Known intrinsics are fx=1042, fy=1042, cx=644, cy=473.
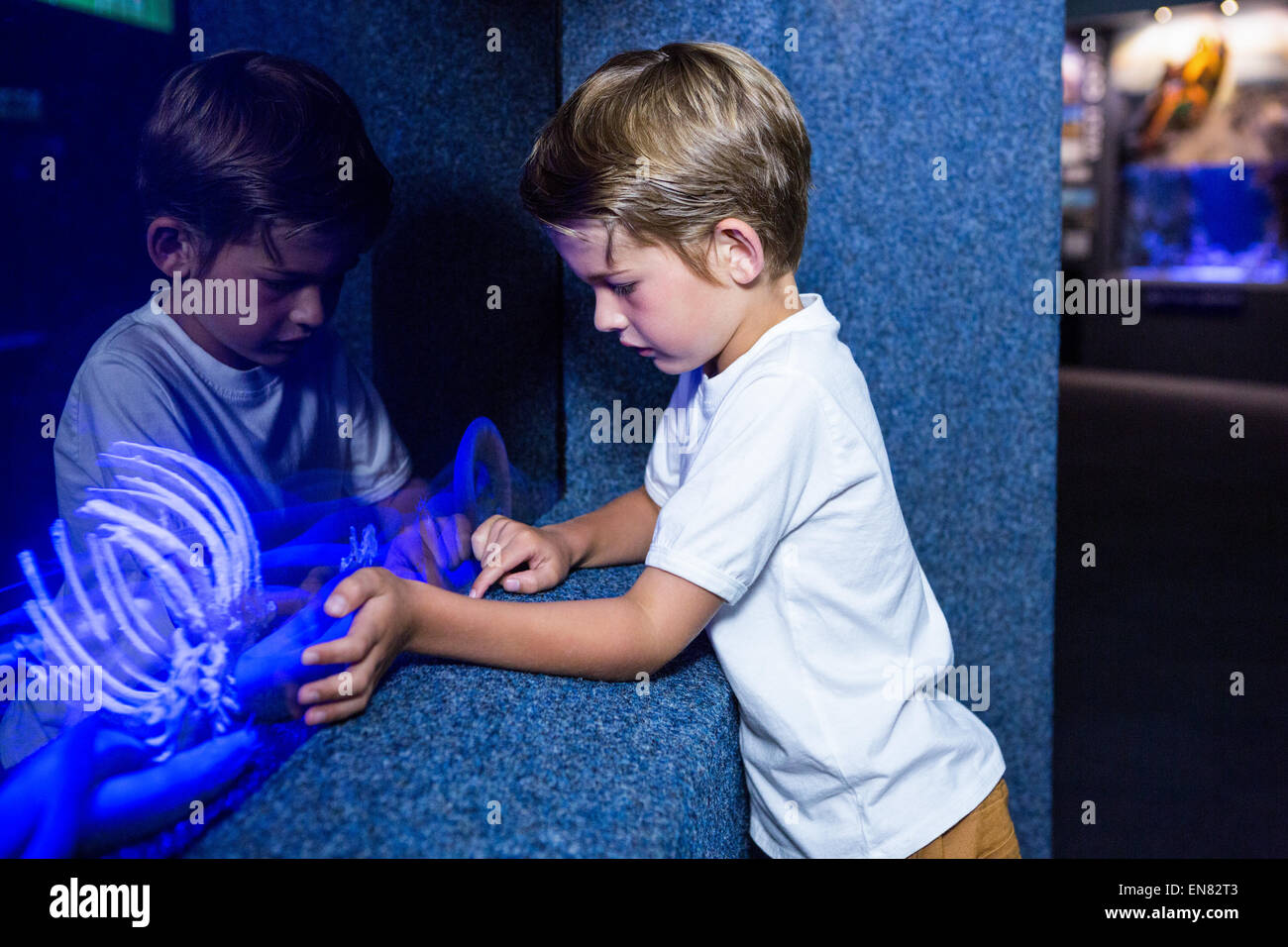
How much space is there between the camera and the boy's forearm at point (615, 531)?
0.95 metres

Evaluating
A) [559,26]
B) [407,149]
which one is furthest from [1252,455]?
[407,149]

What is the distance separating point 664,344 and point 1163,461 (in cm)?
431

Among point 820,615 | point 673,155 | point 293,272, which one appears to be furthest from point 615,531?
point 293,272

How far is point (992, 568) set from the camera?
4.07 ft

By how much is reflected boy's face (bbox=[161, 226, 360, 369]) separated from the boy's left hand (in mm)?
141

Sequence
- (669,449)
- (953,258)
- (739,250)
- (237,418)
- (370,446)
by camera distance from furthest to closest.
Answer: (953,258)
(669,449)
(739,250)
(370,446)
(237,418)

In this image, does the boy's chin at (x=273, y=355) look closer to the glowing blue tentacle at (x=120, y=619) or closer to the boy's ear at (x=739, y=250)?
the glowing blue tentacle at (x=120, y=619)

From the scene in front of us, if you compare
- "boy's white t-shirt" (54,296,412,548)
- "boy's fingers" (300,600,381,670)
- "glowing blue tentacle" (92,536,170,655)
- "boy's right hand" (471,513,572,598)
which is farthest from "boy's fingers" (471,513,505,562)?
"glowing blue tentacle" (92,536,170,655)

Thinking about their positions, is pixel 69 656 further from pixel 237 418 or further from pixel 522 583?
pixel 522 583

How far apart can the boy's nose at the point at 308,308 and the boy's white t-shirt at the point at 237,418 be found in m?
0.01

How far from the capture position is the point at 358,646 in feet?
1.97

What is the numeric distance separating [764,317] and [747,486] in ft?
0.56

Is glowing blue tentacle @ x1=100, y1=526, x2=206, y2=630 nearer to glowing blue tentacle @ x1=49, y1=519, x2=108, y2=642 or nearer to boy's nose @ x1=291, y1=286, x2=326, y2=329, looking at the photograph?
glowing blue tentacle @ x1=49, y1=519, x2=108, y2=642

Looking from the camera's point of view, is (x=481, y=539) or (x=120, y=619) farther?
(x=481, y=539)
